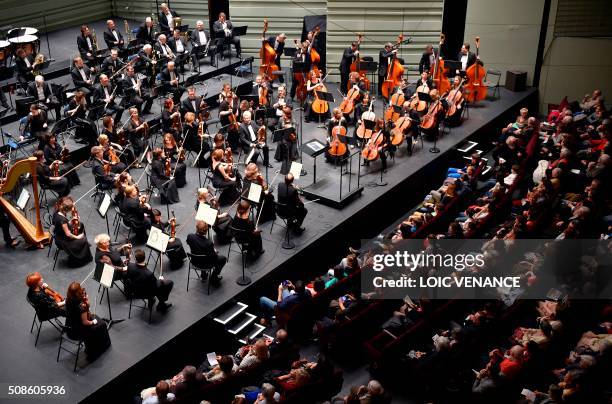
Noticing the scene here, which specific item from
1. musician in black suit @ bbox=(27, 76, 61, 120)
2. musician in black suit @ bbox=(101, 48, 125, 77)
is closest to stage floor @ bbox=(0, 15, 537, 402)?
musician in black suit @ bbox=(27, 76, 61, 120)

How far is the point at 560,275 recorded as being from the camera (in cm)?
999

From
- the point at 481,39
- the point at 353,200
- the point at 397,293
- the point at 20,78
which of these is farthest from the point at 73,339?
the point at 481,39

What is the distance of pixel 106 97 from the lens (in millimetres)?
14469

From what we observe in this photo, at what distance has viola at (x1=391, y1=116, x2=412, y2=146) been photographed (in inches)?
562

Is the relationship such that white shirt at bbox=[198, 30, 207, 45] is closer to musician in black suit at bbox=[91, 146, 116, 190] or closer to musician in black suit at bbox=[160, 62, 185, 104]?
musician in black suit at bbox=[160, 62, 185, 104]

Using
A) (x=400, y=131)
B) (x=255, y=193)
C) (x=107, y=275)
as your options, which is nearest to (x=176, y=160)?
(x=255, y=193)

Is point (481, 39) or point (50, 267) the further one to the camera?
point (481, 39)

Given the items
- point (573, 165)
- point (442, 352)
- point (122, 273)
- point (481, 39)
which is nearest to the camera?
point (442, 352)

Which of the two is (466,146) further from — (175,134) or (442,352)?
(442,352)

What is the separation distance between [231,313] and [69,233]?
2.66 meters

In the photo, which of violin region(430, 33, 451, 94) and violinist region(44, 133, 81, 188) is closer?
→ violinist region(44, 133, 81, 188)

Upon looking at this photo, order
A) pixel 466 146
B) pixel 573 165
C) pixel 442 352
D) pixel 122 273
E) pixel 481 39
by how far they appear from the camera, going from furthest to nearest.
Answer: pixel 481 39
pixel 466 146
pixel 573 165
pixel 122 273
pixel 442 352

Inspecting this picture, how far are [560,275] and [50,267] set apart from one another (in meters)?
7.18

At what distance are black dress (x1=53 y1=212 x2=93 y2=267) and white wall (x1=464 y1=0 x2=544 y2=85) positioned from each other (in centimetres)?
1110
